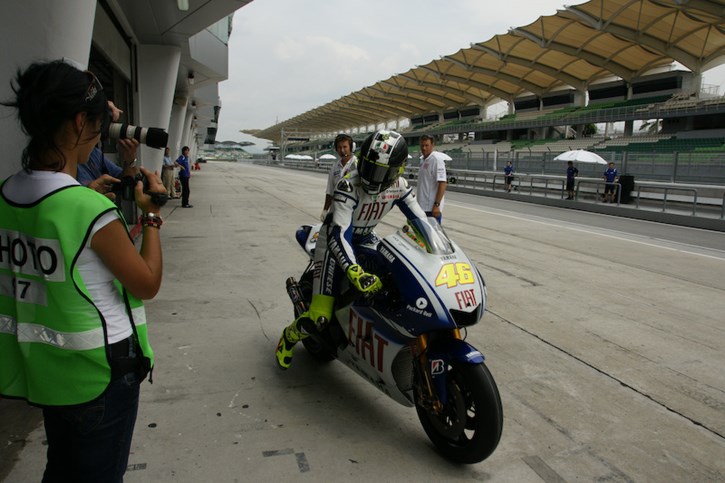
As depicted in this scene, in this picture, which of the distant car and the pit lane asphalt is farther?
the distant car

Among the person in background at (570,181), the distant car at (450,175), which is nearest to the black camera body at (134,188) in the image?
the person in background at (570,181)

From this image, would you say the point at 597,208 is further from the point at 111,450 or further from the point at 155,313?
the point at 111,450

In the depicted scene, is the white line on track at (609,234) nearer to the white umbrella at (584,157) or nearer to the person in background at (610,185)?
the person in background at (610,185)

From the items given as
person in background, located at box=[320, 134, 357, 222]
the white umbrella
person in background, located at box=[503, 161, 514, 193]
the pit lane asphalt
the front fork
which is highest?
the white umbrella

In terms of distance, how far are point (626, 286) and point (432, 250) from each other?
213 inches

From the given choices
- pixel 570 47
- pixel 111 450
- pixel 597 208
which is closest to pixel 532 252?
pixel 111 450

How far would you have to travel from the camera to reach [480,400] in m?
2.67

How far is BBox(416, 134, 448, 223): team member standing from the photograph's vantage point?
8.11 meters

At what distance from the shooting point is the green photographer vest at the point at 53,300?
1.52 metres

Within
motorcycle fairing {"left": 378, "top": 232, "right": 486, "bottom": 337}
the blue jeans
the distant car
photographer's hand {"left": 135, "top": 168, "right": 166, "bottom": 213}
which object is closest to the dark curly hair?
photographer's hand {"left": 135, "top": 168, "right": 166, "bottom": 213}

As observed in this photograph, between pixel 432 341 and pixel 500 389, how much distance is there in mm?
1254

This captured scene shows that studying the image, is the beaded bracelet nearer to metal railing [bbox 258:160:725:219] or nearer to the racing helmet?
the racing helmet

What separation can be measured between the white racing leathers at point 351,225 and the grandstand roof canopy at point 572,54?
34.8m

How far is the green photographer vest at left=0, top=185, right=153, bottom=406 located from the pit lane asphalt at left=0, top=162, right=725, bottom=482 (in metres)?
1.34
